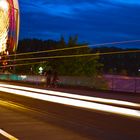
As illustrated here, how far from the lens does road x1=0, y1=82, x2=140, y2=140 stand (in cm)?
1268

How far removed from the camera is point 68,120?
15.8m

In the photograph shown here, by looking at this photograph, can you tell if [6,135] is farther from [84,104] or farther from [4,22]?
[4,22]

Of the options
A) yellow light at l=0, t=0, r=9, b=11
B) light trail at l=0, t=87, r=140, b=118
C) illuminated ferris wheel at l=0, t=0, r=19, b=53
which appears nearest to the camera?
light trail at l=0, t=87, r=140, b=118

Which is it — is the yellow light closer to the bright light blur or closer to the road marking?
the bright light blur

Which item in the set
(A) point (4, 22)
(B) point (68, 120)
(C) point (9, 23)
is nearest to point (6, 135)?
(B) point (68, 120)

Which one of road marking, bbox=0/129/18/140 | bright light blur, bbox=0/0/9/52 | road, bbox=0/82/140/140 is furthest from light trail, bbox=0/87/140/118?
bright light blur, bbox=0/0/9/52

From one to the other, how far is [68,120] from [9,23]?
1903cm

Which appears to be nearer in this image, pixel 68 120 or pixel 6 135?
pixel 6 135

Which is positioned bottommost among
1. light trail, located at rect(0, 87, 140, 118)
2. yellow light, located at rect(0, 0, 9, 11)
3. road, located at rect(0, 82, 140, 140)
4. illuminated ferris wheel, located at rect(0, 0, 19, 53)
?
road, located at rect(0, 82, 140, 140)

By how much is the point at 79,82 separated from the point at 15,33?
1982 cm

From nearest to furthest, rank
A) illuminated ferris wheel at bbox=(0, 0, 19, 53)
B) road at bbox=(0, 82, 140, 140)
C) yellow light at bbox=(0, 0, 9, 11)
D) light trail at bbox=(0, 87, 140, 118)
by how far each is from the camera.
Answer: road at bbox=(0, 82, 140, 140) < light trail at bbox=(0, 87, 140, 118) < illuminated ferris wheel at bbox=(0, 0, 19, 53) < yellow light at bbox=(0, 0, 9, 11)

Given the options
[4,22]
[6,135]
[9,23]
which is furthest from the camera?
[4,22]

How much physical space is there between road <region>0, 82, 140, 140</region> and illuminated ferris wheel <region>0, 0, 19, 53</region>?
11.8 metres

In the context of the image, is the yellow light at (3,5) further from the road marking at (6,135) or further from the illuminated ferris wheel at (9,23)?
the road marking at (6,135)
